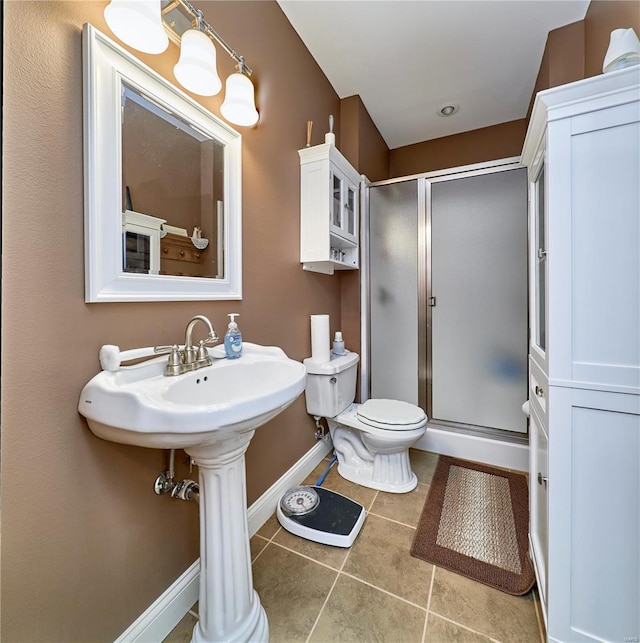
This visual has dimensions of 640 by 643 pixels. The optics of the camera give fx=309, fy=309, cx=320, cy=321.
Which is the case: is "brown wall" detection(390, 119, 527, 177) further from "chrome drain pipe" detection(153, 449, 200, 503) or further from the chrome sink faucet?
"chrome drain pipe" detection(153, 449, 200, 503)

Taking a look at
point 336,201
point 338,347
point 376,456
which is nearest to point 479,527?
point 376,456

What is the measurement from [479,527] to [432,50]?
2.70 m

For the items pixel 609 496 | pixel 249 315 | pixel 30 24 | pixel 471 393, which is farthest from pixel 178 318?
pixel 471 393

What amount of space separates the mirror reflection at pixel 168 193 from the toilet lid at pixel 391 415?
115cm

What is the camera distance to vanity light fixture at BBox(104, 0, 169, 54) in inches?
31.6

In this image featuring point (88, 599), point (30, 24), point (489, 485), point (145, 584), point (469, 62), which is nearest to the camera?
point (30, 24)

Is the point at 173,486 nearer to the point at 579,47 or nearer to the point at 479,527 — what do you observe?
the point at 479,527

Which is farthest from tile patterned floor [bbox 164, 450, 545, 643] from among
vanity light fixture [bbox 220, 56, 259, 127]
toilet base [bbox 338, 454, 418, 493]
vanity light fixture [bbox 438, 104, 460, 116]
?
vanity light fixture [bbox 438, 104, 460, 116]

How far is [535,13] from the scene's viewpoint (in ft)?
5.44

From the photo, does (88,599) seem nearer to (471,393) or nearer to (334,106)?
(471,393)

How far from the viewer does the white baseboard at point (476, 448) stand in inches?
77.9

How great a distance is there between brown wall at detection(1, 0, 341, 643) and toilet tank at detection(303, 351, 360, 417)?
881 millimetres

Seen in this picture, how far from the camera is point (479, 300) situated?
2.08 meters

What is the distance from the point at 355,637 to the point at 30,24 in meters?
1.92
